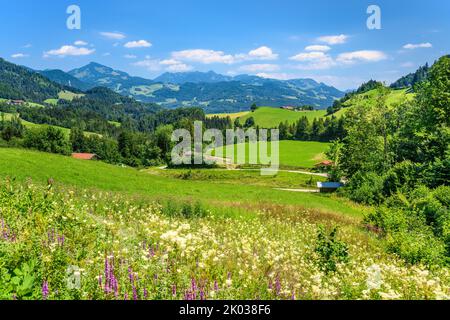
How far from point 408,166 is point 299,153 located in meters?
96.7

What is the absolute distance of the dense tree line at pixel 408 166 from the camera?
690 inches

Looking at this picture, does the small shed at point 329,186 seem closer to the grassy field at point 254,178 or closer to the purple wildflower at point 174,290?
the grassy field at point 254,178

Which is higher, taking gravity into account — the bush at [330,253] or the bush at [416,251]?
the bush at [330,253]

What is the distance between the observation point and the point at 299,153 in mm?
138875

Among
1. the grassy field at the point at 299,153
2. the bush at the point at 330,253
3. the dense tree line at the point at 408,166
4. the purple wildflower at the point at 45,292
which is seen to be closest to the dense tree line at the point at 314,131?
the grassy field at the point at 299,153

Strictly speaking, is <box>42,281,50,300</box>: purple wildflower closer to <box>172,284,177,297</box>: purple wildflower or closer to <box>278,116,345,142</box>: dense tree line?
<box>172,284,177,297</box>: purple wildflower

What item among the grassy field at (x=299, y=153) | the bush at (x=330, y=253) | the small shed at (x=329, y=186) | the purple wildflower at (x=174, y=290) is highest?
the purple wildflower at (x=174, y=290)

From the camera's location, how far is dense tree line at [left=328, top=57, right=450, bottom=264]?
17.5 metres

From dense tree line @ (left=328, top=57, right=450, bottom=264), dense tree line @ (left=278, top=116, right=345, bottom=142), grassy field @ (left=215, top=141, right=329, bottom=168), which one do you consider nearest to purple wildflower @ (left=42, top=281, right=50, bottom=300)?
dense tree line @ (left=328, top=57, right=450, bottom=264)

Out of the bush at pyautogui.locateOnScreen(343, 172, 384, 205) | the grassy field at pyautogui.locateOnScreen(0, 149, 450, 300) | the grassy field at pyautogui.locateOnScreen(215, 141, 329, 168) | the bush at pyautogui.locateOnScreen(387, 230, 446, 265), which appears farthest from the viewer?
the grassy field at pyautogui.locateOnScreen(215, 141, 329, 168)

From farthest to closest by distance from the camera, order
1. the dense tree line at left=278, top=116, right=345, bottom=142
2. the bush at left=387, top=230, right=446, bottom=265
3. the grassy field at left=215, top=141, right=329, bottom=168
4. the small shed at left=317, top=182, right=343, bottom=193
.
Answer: the dense tree line at left=278, top=116, right=345, bottom=142, the grassy field at left=215, top=141, right=329, bottom=168, the small shed at left=317, top=182, right=343, bottom=193, the bush at left=387, top=230, right=446, bottom=265

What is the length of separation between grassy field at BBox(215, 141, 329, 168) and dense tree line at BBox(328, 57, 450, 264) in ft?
146

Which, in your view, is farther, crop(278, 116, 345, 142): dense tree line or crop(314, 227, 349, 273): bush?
crop(278, 116, 345, 142): dense tree line

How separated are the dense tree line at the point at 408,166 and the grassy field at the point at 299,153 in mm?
44487
